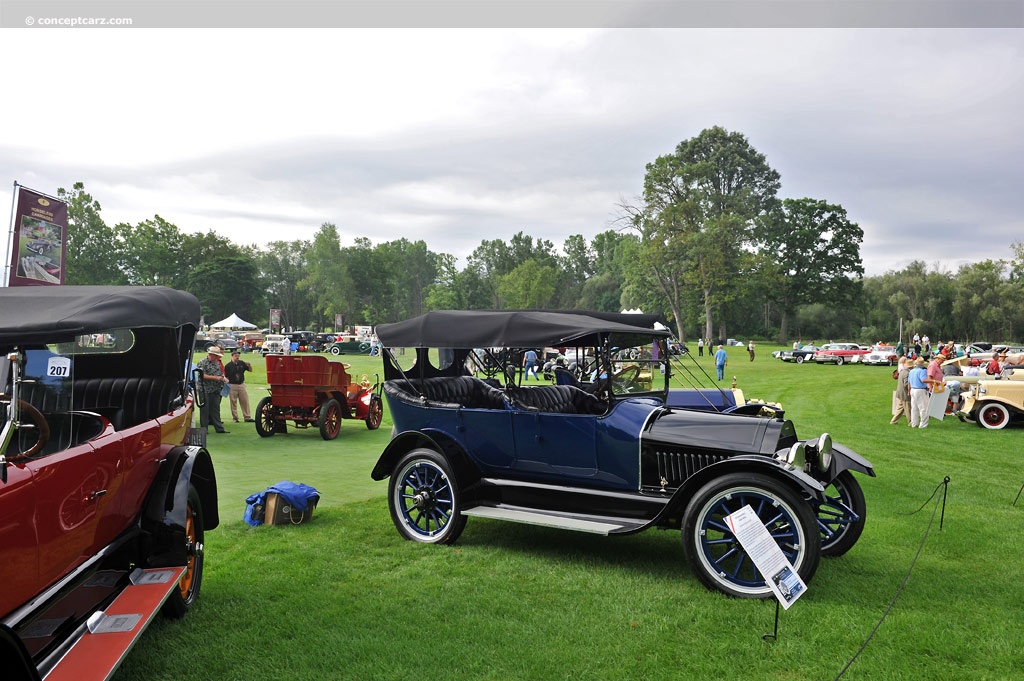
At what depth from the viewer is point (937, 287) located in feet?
218

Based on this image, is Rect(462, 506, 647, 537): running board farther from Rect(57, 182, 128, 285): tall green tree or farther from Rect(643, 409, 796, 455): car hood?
Rect(57, 182, 128, 285): tall green tree

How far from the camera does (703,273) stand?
5678 cm

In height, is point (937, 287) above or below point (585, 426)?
above

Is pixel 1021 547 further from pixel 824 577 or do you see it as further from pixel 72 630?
pixel 72 630

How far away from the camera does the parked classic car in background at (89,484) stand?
2.83m

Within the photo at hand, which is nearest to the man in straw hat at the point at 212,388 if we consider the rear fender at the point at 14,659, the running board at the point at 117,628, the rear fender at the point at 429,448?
the rear fender at the point at 429,448

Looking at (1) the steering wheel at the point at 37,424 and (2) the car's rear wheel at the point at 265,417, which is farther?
(2) the car's rear wheel at the point at 265,417

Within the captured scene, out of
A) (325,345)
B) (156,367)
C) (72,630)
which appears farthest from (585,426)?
(325,345)

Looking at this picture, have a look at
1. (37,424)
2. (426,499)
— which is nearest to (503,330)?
(426,499)

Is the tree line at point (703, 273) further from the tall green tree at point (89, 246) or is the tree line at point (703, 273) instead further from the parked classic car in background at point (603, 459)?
the parked classic car in background at point (603, 459)

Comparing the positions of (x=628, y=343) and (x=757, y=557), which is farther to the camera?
(x=628, y=343)

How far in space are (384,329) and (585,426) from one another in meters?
2.51

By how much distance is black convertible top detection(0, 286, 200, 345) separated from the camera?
2861mm

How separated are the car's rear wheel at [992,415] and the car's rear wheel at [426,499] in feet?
47.4
